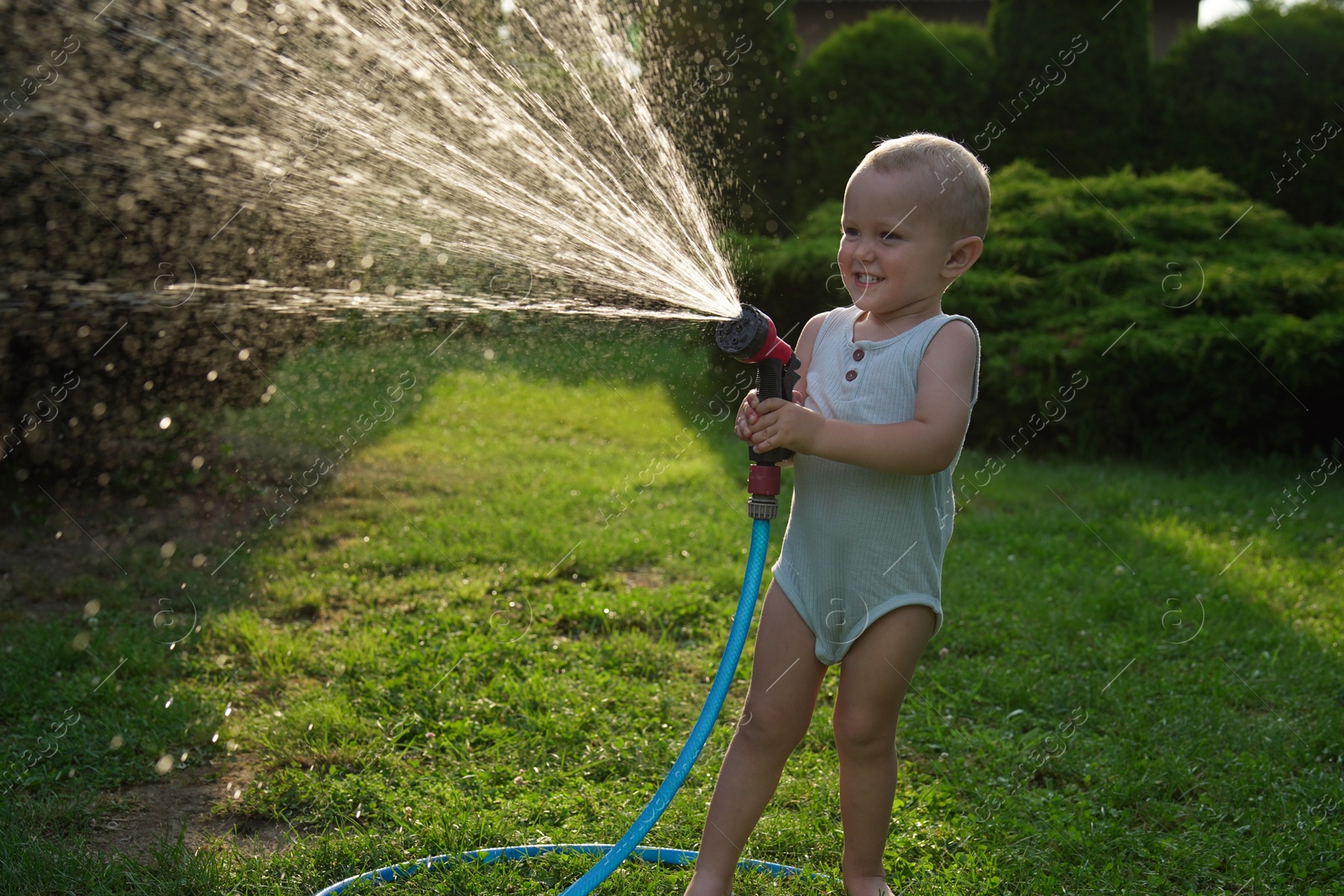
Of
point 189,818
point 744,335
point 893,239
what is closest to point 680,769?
point 744,335

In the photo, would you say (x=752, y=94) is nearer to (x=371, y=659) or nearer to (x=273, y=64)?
(x=273, y=64)

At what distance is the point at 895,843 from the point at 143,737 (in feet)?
6.60

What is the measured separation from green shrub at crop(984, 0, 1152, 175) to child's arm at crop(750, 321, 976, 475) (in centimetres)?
832

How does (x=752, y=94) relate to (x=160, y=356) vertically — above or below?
above

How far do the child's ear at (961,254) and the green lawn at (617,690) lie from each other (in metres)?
1.36

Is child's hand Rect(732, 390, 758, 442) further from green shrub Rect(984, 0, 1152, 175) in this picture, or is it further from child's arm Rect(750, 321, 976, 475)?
green shrub Rect(984, 0, 1152, 175)

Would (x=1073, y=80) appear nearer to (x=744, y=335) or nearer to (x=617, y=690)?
(x=617, y=690)

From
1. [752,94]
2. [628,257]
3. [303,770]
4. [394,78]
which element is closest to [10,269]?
[394,78]

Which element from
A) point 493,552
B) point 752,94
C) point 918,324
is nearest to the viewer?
point 918,324

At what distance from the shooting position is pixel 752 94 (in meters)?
9.60

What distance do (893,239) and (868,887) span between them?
4.43ft

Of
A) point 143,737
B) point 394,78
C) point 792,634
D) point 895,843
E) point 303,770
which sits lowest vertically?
point 143,737

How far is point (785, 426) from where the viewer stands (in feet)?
6.61

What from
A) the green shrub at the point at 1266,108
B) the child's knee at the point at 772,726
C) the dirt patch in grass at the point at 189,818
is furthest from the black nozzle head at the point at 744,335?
the green shrub at the point at 1266,108
